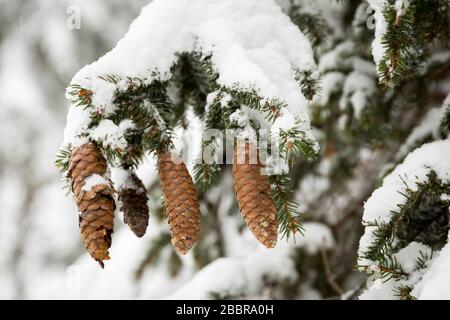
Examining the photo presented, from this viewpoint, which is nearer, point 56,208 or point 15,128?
point 15,128

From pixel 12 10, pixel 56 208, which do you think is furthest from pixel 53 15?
pixel 56 208

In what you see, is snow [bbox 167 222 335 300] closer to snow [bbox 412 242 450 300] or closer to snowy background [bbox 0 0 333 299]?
snowy background [bbox 0 0 333 299]

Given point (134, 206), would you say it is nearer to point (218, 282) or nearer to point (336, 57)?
point (218, 282)

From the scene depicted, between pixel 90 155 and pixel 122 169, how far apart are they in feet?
0.74

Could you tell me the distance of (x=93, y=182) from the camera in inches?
46.8

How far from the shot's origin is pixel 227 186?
2.93m

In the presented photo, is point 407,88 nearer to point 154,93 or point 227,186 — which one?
point 227,186

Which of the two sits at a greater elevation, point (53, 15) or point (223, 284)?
point (53, 15)

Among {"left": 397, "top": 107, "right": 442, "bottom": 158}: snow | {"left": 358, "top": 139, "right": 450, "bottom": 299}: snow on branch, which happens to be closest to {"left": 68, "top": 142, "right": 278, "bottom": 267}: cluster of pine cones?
{"left": 358, "top": 139, "right": 450, "bottom": 299}: snow on branch

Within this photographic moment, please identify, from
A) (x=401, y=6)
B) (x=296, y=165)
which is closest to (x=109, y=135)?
(x=401, y=6)

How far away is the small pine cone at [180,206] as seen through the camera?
4.24ft

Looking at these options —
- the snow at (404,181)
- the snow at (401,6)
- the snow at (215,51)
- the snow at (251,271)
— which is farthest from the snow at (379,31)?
the snow at (251,271)

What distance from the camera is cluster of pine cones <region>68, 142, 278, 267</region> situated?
118cm

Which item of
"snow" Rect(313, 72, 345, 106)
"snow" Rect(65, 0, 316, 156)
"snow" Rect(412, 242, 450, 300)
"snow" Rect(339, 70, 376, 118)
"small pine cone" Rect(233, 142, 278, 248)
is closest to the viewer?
"snow" Rect(412, 242, 450, 300)
